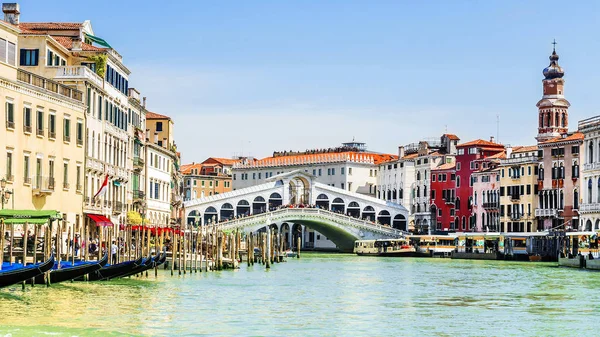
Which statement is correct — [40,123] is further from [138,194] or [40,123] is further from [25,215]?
[138,194]

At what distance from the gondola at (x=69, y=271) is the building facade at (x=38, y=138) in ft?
10.1

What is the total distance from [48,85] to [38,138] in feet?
4.70

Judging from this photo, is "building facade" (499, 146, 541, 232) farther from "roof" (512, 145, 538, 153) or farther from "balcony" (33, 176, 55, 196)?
"balcony" (33, 176, 55, 196)

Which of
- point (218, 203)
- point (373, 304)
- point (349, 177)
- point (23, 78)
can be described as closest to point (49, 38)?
point (23, 78)

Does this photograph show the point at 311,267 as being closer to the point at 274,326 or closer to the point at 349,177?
the point at 274,326

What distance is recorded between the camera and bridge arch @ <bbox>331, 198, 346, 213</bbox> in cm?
7669

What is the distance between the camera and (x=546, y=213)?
2457 inches

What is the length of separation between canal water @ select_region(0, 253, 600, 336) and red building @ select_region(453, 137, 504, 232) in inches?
1471

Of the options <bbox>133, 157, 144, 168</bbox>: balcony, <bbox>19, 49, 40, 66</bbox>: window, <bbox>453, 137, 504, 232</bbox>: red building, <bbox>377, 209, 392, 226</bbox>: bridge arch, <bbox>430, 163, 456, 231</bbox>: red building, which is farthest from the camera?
<bbox>377, 209, 392, 226</bbox>: bridge arch

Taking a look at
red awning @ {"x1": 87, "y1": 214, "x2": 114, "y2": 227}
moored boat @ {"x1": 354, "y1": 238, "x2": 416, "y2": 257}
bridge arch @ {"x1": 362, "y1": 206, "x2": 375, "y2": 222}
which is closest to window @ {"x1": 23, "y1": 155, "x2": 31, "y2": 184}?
red awning @ {"x1": 87, "y1": 214, "x2": 114, "y2": 227}

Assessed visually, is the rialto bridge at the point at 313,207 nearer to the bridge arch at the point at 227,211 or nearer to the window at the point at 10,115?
the bridge arch at the point at 227,211

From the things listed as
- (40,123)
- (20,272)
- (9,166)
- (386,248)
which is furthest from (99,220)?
(386,248)

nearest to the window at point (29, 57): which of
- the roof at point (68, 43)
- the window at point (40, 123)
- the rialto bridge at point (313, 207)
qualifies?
the roof at point (68, 43)

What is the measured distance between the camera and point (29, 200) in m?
30.4
